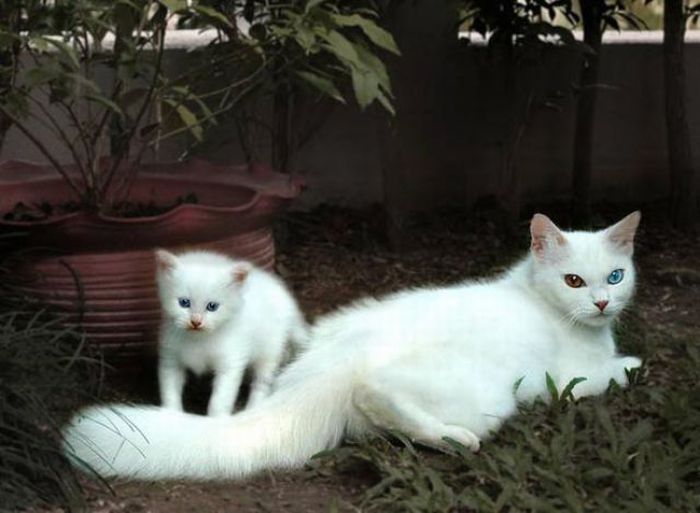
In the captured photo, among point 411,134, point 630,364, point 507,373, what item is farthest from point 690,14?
point 507,373

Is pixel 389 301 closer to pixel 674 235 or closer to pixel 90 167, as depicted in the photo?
pixel 90 167

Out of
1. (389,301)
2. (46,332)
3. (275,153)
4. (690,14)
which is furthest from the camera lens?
(690,14)

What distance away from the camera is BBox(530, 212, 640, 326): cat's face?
452cm

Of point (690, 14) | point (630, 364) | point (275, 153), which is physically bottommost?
point (630, 364)

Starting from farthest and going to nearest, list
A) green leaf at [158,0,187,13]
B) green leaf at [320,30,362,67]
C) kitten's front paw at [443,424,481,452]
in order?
green leaf at [320,30,362,67] → kitten's front paw at [443,424,481,452] → green leaf at [158,0,187,13]

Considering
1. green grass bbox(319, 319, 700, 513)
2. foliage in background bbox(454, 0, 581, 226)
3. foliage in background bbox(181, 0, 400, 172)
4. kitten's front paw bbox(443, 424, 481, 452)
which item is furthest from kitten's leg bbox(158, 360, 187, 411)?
foliage in background bbox(454, 0, 581, 226)

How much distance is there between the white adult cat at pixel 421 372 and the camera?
4.04 metres

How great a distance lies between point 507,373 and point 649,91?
11.3 ft

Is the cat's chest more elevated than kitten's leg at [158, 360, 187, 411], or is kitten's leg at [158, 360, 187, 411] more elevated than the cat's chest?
the cat's chest

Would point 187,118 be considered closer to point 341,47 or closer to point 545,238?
point 341,47

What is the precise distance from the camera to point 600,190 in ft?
24.3

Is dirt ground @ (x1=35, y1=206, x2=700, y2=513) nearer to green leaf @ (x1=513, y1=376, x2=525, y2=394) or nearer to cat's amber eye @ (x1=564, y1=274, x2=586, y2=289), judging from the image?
cat's amber eye @ (x1=564, y1=274, x2=586, y2=289)

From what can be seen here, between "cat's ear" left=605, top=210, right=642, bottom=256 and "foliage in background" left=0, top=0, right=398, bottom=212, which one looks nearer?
"foliage in background" left=0, top=0, right=398, bottom=212

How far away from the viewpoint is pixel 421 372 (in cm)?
423
